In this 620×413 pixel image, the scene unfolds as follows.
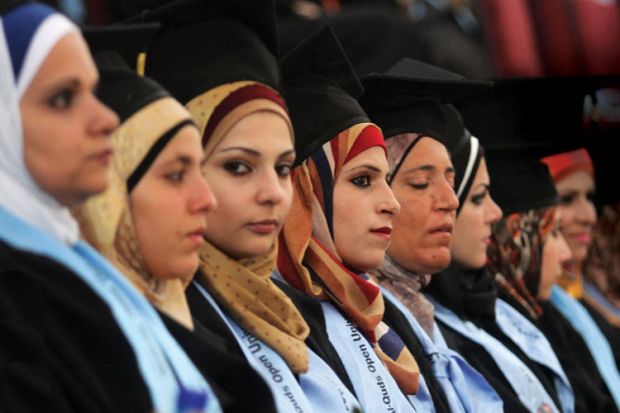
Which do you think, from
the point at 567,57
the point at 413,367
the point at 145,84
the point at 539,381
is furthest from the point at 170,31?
the point at 567,57

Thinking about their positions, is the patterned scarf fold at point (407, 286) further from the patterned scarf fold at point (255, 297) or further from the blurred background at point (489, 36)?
the blurred background at point (489, 36)

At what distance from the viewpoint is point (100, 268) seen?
135 inches

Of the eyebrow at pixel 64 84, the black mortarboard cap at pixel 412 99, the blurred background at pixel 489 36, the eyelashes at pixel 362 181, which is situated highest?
the blurred background at pixel 489 36

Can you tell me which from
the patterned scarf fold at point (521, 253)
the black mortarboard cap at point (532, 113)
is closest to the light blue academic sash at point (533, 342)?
the patterned scarf fold at point (521, 253)

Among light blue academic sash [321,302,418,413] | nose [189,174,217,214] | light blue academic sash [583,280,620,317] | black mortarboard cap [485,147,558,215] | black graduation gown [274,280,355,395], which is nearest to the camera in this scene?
nose [189,174,217,214]

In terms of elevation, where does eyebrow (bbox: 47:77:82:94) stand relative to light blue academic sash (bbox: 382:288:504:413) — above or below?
above

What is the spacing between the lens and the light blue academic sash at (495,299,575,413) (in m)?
6.88

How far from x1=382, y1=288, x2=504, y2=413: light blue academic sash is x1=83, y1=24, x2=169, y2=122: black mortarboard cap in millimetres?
2145

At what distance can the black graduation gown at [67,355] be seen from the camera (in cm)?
337

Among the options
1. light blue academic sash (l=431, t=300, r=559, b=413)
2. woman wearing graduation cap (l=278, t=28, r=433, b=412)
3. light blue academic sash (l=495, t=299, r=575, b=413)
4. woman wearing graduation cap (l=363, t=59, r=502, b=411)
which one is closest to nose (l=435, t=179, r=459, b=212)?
woman wearing graduation cap (l=363, t=59, r=502, b=411)

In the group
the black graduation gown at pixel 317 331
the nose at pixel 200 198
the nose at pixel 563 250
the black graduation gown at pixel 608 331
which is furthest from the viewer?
the black graduation gown at pixel 608 331

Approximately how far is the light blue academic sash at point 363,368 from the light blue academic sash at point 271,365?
Result: 622mm

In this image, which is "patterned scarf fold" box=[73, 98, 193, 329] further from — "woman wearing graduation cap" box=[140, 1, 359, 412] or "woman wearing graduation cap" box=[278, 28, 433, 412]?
"woman wearing graduation cap" box=[278, 28, 433, 412]

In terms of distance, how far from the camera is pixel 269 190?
4168 millimetres
